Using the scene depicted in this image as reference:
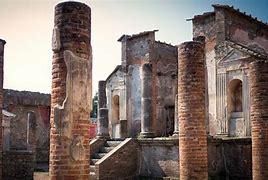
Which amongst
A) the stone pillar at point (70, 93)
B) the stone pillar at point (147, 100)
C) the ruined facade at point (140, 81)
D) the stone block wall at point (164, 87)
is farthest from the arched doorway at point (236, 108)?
the stone pillar at point (70, 93)

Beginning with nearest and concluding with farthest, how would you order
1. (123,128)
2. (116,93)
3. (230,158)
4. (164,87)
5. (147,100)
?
(230,158), (147,100), (123,128), (164,87), (116,93)

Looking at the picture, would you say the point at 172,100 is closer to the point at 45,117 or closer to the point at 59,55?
the point at 45,117

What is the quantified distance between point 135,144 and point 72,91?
33.1 feet

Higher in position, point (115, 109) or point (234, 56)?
point (234, 56)

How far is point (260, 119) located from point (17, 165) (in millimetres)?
10309

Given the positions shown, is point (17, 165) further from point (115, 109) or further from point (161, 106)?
point (161, 106)

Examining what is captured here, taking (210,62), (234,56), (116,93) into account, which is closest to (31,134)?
(116,93)

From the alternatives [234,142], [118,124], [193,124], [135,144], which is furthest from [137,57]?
[193,124]

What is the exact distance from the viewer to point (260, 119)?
1028 centimetres

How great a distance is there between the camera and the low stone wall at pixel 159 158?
46.8ft

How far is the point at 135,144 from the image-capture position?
51.9 feet

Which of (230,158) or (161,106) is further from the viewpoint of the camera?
(161,106)

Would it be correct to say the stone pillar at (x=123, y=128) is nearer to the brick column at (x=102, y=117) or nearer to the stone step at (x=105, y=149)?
the brick column at (x=102, y=117)

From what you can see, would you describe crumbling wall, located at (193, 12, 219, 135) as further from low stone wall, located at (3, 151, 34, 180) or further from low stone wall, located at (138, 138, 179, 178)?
low stone wall, located at (3, 151, 34, 180)
